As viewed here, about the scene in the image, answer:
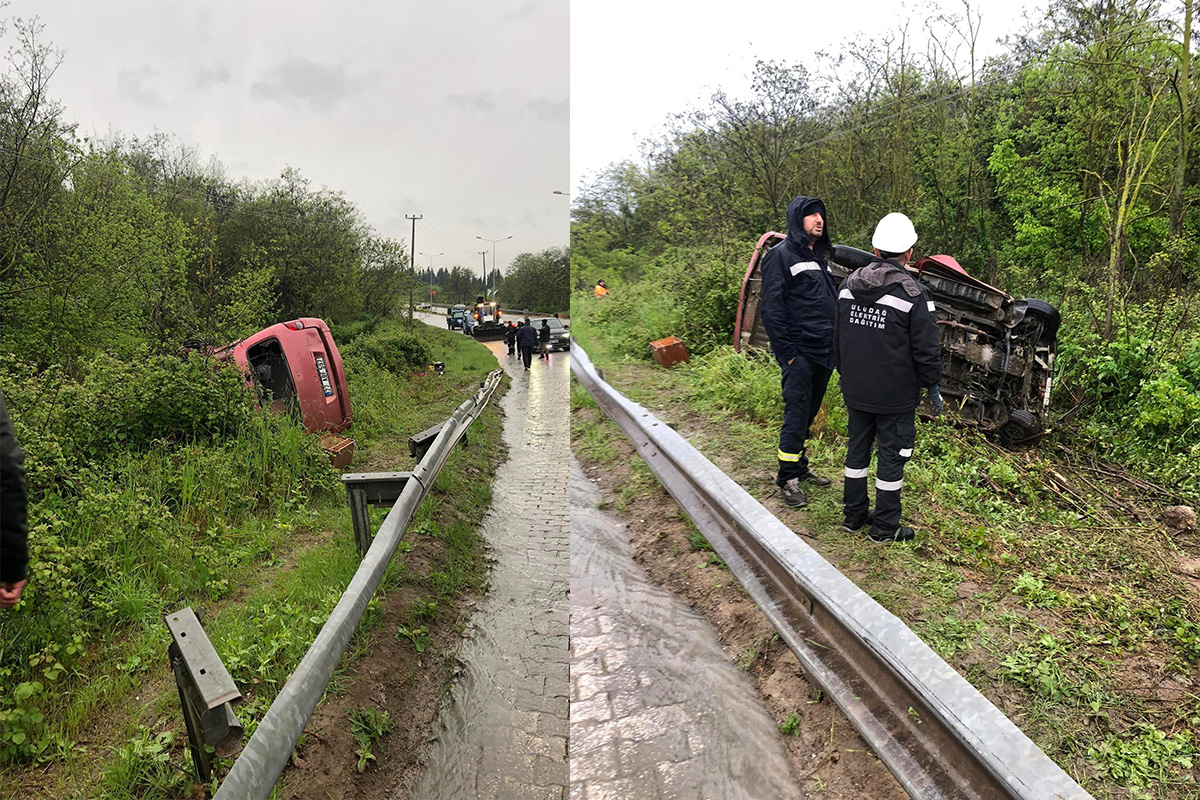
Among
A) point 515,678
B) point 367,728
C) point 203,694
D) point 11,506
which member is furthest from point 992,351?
point 11,506

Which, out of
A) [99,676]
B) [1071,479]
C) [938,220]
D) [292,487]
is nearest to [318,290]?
[292,487]

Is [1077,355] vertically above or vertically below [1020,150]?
below

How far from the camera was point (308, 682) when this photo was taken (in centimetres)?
223

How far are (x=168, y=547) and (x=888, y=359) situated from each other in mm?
3486

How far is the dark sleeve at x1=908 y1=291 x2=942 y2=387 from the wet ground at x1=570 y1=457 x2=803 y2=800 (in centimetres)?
163

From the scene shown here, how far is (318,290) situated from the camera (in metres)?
3.89

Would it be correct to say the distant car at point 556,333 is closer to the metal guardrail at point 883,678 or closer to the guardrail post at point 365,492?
the metal guardrail at point 883,678

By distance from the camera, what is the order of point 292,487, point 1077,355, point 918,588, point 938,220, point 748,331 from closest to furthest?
point 918,588 → point 292,487 → point 1077,355 → point 748,331 → point 938,220

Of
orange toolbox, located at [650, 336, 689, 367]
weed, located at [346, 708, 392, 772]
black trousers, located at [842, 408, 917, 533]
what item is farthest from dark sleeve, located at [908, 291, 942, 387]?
orange toolbox, located at [650, 336, 689, 367]

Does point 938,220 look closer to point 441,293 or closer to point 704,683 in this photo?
point 441,293

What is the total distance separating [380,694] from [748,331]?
18.1 ft

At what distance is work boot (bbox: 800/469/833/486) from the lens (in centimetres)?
436

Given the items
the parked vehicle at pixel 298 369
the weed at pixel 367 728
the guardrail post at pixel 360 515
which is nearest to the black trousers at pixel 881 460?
the weed at pixel 367 728

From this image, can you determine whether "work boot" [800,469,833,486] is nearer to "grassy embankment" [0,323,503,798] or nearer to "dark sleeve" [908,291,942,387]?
"dark sleeve" [908,291,942,387]
